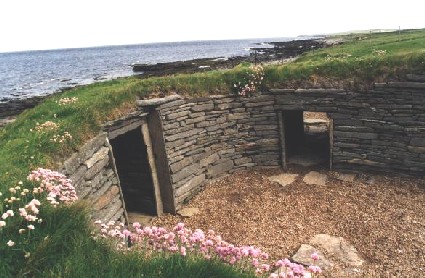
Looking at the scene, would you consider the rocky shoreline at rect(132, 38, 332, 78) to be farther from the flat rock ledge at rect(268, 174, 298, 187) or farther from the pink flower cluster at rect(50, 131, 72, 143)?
the pink flower cluster at rect(50, 131, 72, 143)

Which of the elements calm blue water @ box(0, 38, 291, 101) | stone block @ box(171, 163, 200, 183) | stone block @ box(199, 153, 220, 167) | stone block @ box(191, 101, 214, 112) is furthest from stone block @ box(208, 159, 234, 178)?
calm blue water @ box(0, 38, 291, 101)

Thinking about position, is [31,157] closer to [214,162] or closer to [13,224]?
[13,224]

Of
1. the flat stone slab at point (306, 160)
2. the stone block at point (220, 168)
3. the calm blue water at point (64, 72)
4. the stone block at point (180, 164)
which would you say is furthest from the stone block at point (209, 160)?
the calm blue water at point (64, 72)

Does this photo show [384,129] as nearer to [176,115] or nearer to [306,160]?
[306,160]

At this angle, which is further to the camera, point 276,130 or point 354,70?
point 276,130

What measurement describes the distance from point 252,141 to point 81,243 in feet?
27.8

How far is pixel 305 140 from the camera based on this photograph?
1381 cm

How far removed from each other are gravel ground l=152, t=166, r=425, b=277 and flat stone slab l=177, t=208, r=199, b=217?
0.13 m

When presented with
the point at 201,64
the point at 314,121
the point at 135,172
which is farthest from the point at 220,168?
the point at 201,64

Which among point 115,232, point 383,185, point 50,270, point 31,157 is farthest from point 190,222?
point 50,270

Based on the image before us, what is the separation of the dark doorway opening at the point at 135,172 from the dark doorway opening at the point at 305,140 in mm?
4558

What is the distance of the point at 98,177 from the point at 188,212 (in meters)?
3.06

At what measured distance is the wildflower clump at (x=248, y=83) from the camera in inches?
438

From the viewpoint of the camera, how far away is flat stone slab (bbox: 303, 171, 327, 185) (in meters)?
10.8
